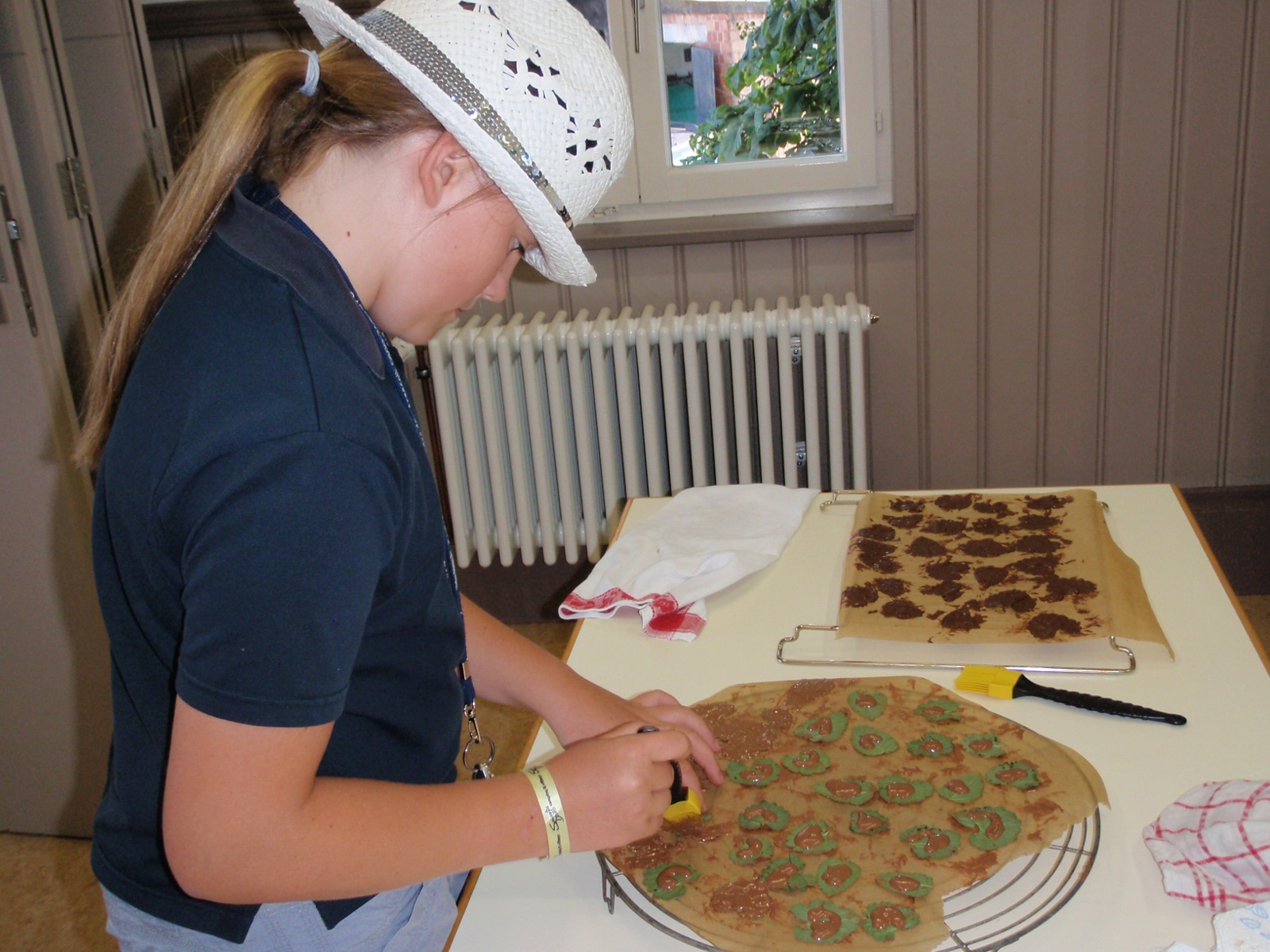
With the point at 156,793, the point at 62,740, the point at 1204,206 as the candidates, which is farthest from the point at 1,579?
the point at 1204,206

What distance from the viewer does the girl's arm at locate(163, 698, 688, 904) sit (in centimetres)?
64

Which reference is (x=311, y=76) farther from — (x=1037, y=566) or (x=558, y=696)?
(x=1037, y=566)

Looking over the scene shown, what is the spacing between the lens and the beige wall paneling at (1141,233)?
243cm

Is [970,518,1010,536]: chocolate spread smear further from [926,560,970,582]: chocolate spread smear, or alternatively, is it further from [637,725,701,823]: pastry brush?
[637,725,701,823]: pastry brush

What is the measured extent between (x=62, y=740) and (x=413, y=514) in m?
1.82

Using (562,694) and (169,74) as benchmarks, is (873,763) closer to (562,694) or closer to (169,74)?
(562,694)

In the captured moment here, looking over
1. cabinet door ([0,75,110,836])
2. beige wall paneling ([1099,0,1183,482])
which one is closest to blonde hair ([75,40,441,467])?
cabinet door ([0,75,110,836])

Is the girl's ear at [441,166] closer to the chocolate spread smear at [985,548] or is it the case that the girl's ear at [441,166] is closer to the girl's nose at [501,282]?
the girl's nose at [501,282]

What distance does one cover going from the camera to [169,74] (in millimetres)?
2682

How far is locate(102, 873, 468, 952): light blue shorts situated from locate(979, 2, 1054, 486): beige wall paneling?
213cm

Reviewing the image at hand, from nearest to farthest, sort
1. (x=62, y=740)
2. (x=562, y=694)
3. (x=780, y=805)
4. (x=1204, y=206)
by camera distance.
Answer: (x=780, y=805)
(x=562, y=694)
(x=62, y=740)
(x=1204, y=206)

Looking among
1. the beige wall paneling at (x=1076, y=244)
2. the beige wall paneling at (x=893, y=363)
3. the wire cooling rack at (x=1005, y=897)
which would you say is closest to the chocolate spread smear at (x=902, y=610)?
the wire cooling rack at (x=1005, y=897)

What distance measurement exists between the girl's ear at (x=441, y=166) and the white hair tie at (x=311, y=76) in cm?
9

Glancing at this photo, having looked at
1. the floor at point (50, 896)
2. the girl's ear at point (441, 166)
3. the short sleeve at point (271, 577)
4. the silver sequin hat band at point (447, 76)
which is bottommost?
the floor at point (50, 896)
